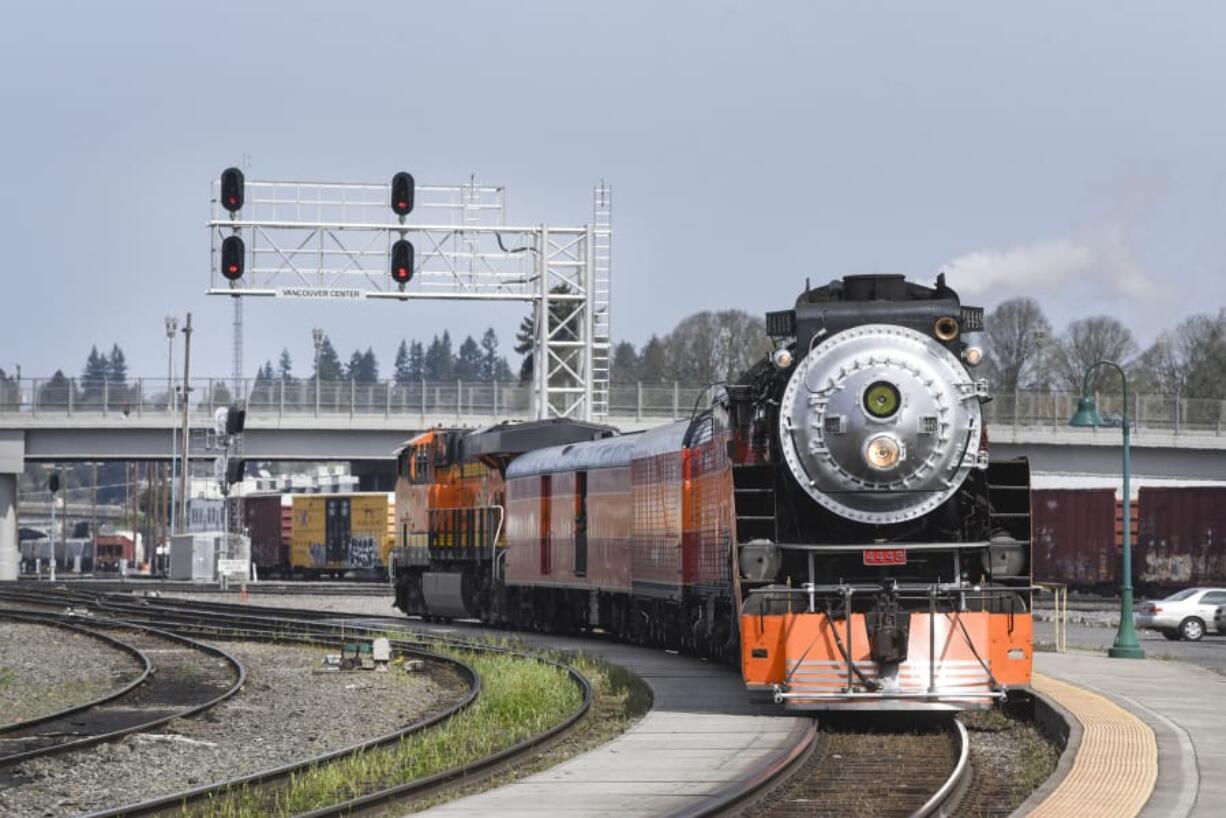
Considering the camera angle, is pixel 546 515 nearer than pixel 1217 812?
No

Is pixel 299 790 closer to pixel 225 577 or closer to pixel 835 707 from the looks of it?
pixel 835 707

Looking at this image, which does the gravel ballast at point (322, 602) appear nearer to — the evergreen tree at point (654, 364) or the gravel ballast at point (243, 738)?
the gravel ballast at point (243, 738)

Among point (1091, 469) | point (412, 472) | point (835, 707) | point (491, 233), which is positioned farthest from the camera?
point (1091, 469)

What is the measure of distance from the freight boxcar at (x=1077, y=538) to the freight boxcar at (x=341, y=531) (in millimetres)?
28029

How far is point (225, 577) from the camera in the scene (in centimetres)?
6594

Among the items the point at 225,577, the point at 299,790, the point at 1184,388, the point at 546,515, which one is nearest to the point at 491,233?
the point at 546,515

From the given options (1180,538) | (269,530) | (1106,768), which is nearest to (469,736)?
(1106,768)

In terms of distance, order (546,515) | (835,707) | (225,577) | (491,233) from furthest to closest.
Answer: (225,577) < (491,233) < (546,515) < (835,707)

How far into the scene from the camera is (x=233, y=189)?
123 feet

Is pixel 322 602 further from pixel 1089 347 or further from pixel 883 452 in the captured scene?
pixel 1089 347

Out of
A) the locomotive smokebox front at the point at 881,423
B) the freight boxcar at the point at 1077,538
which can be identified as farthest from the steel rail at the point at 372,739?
the freight boxcar at the point at 1077,538

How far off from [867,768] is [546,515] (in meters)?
16.8

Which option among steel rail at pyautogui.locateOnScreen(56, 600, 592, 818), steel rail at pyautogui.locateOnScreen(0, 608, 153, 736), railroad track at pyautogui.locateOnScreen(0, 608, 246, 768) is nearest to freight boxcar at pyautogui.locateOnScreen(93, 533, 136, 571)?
steel rail at pyautogui.locateOnScreen(0, 608, 153, 736)

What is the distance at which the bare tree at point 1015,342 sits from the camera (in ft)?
416
